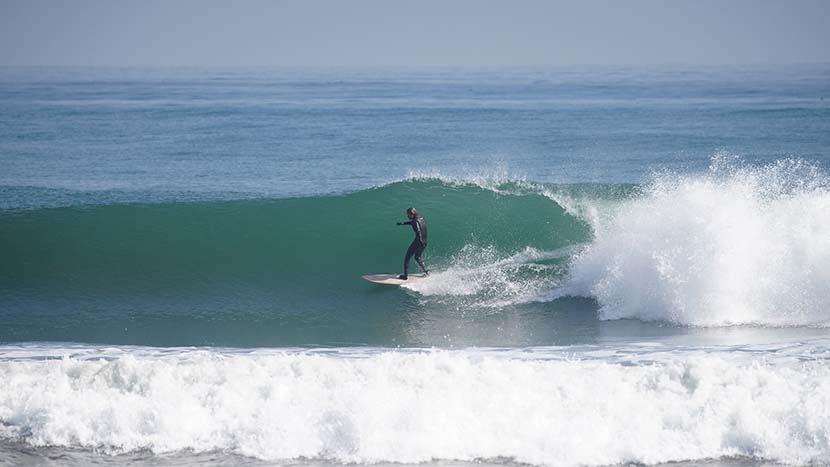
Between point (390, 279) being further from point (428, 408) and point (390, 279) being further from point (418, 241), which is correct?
point (428, 408)

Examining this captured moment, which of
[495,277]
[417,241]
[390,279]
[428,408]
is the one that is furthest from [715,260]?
[428,408]

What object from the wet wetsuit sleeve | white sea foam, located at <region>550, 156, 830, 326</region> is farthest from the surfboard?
white sea foam, located at <region>550, 156, 830, 326</region>

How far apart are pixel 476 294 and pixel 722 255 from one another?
3.80 metres

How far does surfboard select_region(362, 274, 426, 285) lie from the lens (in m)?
14.5

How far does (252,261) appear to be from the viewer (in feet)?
53.3

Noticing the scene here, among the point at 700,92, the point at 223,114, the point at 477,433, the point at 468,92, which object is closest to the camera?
the point at 477,433

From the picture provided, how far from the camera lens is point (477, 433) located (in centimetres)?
846

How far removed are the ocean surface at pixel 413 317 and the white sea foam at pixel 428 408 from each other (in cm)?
3

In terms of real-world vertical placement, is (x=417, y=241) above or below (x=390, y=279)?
above

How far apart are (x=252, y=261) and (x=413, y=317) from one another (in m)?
4.43

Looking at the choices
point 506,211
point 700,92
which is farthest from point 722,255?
point 700,92

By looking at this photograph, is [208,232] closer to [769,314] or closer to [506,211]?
[506,211]

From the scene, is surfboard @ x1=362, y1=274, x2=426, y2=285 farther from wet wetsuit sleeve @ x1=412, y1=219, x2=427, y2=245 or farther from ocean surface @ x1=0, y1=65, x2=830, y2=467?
wet wetsuit sleeve @ x1=412, y1=219, x2=427, y2=245

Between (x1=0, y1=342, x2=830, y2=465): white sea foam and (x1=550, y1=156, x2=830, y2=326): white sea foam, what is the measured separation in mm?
2551
